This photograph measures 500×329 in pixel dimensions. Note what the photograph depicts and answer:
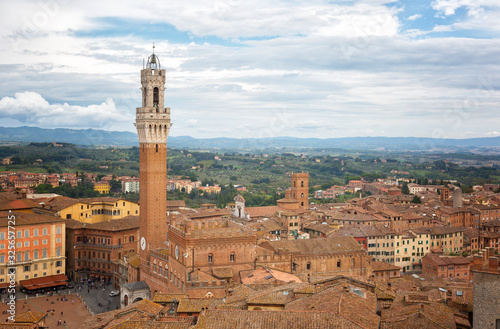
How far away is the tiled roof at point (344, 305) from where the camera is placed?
74.6ft

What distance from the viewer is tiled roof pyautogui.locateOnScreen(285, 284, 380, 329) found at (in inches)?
896

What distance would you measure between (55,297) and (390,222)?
1965 inches

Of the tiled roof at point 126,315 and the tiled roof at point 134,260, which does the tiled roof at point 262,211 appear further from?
the tiled roof at point 126,315

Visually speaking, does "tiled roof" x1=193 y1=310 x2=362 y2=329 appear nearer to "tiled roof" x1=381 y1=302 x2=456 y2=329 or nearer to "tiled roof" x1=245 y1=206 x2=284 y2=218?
"tiled roof" x1=381 y1=302 x2=456 y2=329

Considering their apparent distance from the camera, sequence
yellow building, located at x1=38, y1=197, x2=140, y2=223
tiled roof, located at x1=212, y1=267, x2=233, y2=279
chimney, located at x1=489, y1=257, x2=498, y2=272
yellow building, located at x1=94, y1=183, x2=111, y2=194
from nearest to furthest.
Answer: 1. chimney, located at x1=489, y1=257, x2=498, y2=272
2. tiled roof, located at x1=212, y1=267, x2=233, y2=279
3. yellow building, located at x1=38, y1=197, x2=140, y2=223
4. yellow building, located at x1=94, y1=183, x2=111, y2=194

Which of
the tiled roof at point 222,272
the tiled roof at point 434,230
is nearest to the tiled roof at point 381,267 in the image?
the tiled roof at point 434,230

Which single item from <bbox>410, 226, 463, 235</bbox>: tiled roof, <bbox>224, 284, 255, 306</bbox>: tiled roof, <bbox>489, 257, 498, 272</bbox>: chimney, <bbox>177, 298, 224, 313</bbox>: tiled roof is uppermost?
<bbox>489, 257, 498, 272</bbox>: chimney

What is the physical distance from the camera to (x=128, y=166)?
174875mm

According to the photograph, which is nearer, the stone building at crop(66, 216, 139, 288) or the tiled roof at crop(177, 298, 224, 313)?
the tiled roof at crop(177, 298, 224, 313)

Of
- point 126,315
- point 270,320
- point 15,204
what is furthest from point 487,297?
point 15,204

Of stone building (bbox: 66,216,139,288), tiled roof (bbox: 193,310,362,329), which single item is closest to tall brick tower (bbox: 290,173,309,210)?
stone building (bbox: 66,216,139,288)

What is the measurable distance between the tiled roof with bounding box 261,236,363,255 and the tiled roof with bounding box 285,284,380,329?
20997 millimetres

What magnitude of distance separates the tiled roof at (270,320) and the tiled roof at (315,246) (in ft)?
79.9

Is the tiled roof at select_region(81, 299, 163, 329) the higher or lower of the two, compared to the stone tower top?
lower
